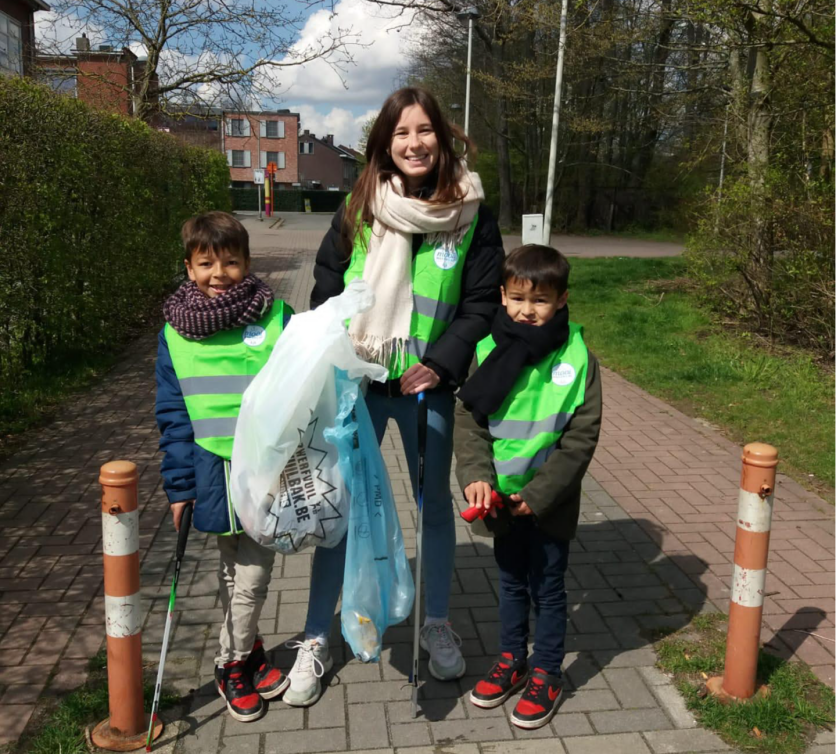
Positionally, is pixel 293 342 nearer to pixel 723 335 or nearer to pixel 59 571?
pixel 59 571

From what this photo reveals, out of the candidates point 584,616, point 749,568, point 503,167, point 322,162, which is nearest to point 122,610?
point 584,616

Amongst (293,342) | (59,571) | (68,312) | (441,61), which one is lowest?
(59,571)

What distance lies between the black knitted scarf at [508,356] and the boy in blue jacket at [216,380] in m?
0.70

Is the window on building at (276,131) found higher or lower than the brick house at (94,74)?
higher

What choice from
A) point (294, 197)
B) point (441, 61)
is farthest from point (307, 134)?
point (441, 61)

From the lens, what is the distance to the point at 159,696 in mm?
2889

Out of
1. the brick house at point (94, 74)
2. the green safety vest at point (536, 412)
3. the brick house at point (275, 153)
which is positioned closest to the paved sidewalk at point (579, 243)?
the brick house at point (94, 74)

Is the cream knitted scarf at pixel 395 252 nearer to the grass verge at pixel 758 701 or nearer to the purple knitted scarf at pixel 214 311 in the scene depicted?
the purple knitted scarf at pixel 214 311

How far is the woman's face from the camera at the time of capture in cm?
285

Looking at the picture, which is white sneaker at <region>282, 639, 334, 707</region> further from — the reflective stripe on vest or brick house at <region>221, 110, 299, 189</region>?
brick house at <region>221, 110, 299, 189</region>

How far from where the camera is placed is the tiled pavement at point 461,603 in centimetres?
288

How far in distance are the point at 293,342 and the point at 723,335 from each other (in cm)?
844

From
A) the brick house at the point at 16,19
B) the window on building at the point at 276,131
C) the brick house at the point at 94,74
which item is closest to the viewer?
the brick house at the point at 94,74

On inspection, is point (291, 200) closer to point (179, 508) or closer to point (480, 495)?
point (179, 508)
